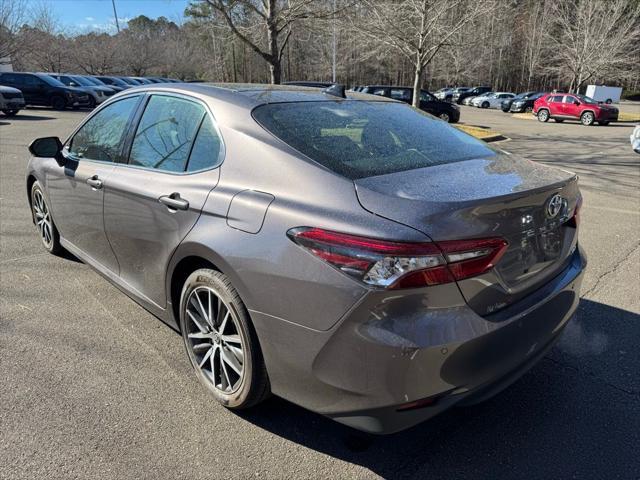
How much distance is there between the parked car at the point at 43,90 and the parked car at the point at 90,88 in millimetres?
712

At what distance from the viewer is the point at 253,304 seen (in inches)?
85.0

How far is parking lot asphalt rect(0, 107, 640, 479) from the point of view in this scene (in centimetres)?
221

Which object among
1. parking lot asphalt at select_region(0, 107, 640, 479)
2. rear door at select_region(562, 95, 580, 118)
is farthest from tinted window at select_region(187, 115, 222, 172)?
rear door at select_region(562, 95, 580, 118)

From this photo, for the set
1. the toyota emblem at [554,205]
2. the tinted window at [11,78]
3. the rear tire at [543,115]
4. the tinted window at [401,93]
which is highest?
the tinted window at [11,78]

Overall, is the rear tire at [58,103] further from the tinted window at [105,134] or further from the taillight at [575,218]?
the taillight at [575,218]

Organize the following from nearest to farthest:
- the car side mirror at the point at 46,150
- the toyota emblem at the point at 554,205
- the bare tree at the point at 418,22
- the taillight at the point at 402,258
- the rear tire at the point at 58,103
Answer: the taillight at the point at 402,258
the toyota emblem at the point at 554,205
the car side mirror at the point at 46,150
the bare tree at the point at 418,22
the rear tire at the point at 58,103

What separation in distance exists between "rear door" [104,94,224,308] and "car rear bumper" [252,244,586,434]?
0.85m

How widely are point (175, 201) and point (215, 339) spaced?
78 cm

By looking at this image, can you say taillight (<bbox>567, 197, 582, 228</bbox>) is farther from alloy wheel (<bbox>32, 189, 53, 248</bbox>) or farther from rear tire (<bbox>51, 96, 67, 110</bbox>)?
rear tire (<bbox>51, 96, 67, 110</bbox>)

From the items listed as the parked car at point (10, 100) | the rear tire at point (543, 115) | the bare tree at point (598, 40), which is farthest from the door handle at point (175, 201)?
the bare tree at point (598, 40)

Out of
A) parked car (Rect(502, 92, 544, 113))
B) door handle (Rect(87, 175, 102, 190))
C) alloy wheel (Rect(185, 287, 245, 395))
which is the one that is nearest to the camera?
alloy wheel (Rect(185, 287, 245, 395))

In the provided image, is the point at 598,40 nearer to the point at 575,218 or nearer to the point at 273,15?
the point at 273,15

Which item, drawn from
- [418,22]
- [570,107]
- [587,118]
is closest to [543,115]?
[570,107]

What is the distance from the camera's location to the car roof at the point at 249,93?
2.69m
